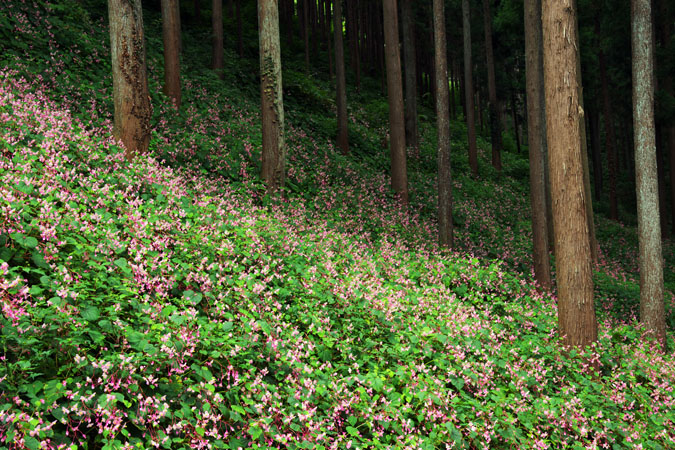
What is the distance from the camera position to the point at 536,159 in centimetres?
1180

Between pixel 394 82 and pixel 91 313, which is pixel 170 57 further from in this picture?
pixel 91 313

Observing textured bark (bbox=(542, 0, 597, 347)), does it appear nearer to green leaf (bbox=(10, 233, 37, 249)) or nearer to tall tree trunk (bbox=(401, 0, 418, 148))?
green leaf (bbox=(10, 233, 37, 249))

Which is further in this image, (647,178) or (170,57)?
(170,57)

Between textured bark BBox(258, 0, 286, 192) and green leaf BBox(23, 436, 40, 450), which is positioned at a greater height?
textured bark BBox(258, 0, 286, 192)

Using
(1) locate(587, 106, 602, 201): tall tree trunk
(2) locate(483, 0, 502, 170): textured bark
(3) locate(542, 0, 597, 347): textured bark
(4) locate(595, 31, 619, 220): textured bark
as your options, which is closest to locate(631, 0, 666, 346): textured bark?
(3) locate(542, 0, 597, 347): textured bark

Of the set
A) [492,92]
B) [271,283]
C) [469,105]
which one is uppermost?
[492,92]

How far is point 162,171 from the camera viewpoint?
7512 millimetres

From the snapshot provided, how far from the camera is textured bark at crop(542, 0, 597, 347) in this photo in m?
6.91

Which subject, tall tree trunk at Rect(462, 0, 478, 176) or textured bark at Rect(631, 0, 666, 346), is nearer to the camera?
textured bark at Rect(631, 0, 666, 346)

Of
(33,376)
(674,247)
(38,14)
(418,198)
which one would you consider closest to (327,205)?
(418,198)

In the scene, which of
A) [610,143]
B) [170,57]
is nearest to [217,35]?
[170,57]

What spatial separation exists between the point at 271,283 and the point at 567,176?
508 cm

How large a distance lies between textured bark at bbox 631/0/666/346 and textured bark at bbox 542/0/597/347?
3604 millimetres

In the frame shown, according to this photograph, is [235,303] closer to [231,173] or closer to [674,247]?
[231,173]
